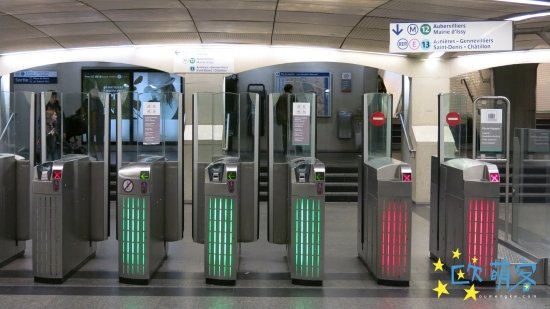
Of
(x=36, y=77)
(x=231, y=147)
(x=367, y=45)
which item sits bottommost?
(x=231, y=147)

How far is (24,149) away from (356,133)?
977 centimetres

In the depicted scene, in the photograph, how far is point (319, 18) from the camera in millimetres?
7027

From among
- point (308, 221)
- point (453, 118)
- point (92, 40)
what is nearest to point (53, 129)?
point (308, 221)

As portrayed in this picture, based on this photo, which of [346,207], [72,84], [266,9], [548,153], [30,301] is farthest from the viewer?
[72,84]

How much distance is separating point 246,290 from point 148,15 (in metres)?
4.07

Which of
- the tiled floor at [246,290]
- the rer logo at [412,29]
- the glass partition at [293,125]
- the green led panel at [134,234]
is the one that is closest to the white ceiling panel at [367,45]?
the rer logo at [412,29]

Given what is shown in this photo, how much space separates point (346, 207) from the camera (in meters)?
9.00

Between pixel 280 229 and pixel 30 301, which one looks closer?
pixel 30 301

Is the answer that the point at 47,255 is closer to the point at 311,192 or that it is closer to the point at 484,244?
the point at 311,192

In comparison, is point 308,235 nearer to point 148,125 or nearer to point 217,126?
point 217,126

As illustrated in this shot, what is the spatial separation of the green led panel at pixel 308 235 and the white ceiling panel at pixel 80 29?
4438 millimetres

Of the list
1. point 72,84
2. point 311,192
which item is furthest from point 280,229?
point 72,84

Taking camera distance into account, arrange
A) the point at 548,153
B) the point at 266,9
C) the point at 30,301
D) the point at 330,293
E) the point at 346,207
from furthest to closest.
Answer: the point at 346,207 < the point at 266,9 < the point at 548,153 < the point at 330,293 < the point at 30,301

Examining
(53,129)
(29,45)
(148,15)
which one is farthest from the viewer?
(29,45)
